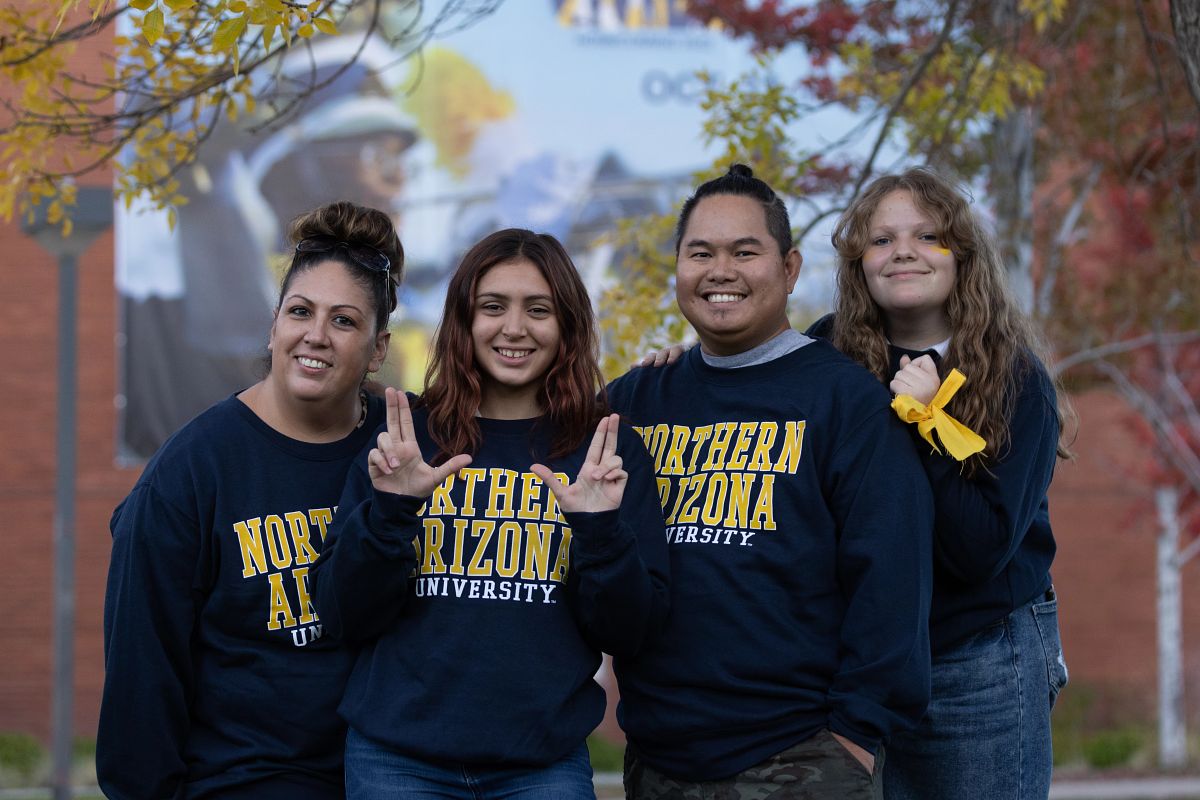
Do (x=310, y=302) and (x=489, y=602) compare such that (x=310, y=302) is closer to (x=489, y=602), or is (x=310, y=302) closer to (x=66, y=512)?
(x=489, y=602)

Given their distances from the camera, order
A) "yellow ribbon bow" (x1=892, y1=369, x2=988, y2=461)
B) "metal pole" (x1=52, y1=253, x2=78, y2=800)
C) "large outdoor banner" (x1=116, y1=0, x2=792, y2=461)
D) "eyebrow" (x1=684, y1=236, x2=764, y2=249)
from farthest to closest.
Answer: "large outdoor banner" (x1=116, y1=0, x2=792, y2=461) → "metal pole" (x1=52, y1=253, x2=78, y2=800) → "eyebrow" (x1=684, y1=236, x2=764, y2=249) → "yellow ribbon bow" (x1=892, y1=369, x2=988, y2=461)

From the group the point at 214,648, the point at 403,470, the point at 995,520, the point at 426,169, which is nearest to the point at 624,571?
the point at 403,470

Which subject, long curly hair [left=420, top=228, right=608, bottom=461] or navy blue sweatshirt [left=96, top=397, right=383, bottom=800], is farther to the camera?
long curly hair [left=420, top=228, right=608, bottom=461]

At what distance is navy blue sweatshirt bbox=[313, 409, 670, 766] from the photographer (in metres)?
2.63

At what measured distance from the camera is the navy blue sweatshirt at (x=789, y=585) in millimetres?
2662

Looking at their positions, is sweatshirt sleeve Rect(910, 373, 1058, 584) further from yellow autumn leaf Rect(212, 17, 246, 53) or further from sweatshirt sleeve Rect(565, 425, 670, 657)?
yellow autumn leaf Rect(212, 17, 246, 53)

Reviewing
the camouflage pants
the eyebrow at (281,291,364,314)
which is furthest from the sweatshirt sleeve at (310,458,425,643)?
the camouflage pants

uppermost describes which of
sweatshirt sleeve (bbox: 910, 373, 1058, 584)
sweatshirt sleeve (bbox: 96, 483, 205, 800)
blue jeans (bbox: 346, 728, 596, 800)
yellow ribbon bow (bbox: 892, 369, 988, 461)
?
yellow ribbon bow (bbox: 892, 369, 988, 461)

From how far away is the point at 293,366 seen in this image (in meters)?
2.92

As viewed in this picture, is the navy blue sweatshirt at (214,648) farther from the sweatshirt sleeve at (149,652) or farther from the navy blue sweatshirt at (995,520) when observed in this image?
the navy blue sweatshirt at (995,520)

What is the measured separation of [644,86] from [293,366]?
36.2ft

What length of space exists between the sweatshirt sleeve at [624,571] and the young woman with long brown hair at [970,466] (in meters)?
0.65

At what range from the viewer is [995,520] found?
279cm

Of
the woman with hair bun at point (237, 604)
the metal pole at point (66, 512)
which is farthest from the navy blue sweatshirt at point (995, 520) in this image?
the metal pole at point (66, 512)
